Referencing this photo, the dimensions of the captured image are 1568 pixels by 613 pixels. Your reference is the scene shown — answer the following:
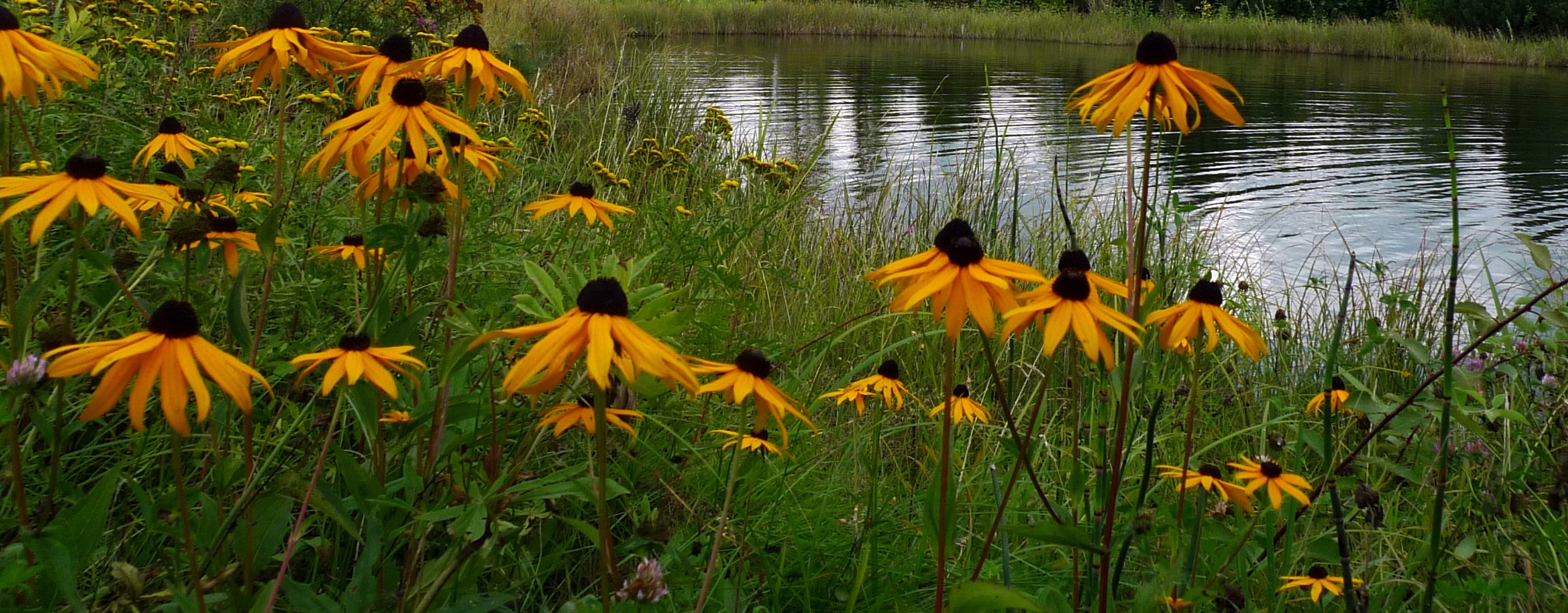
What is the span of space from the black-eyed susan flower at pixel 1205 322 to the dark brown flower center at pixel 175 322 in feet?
2.77

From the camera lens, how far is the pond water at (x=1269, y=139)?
19.2 ft

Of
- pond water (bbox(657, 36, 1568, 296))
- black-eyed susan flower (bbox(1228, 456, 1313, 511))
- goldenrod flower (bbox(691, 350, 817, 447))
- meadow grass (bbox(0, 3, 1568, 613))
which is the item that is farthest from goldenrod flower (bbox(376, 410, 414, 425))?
pond water (bbox(657, 36, 1568, 296))

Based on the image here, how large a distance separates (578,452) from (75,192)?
3.06 feet

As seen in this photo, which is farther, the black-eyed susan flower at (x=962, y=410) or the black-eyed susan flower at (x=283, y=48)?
the black-eyed susan flower at (x=962, y=410)

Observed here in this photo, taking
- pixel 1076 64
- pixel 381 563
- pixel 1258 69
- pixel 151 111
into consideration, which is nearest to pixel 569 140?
pixel 151 111

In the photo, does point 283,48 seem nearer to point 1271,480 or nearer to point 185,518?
point 185,518

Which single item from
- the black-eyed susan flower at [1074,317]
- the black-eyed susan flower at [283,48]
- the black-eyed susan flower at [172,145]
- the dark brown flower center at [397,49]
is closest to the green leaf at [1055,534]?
the black-eyed susan flower at [1074,317]

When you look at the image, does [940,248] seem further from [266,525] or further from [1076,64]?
[1076,64]

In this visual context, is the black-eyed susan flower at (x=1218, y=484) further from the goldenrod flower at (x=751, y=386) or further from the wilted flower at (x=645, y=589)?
the wilted flower at (x=645, y=589)

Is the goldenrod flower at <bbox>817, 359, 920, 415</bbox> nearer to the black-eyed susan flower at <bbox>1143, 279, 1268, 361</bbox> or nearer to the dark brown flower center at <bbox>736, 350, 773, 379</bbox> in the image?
the black-eyed susan flower at <bbox>1143, 279, 1268, 361</bbox>

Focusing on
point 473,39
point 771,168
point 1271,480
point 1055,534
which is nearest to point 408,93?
point 473,39

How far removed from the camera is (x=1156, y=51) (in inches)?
40.6

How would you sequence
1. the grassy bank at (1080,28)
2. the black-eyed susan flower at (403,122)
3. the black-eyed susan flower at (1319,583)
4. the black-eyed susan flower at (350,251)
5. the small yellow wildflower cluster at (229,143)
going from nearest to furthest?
the black-eyed susan flower at (403,122), the black-eyed susan flower at (1319,583), the black-eyed susan flower at (350,251), the small yellow wildflower cluster at (229,143), the grassy bank at (1080,28)

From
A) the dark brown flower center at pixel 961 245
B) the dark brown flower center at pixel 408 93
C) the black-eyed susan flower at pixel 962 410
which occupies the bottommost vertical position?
the black-eyed susan flower at pixel 962 410
